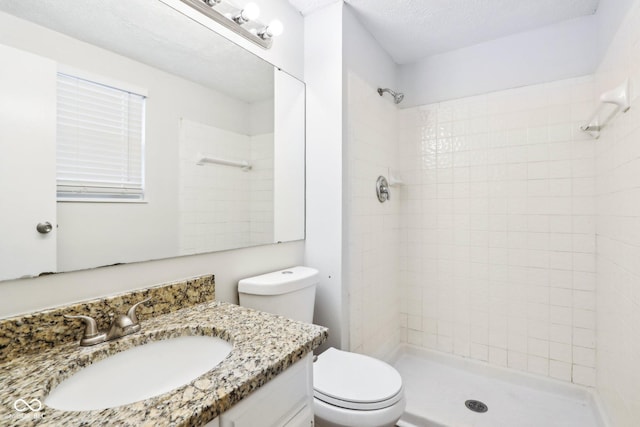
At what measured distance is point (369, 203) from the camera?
196 cm

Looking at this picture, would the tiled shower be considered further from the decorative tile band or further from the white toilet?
the decorative tile band

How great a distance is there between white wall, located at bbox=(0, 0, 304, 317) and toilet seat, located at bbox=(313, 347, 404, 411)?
20.2 inches

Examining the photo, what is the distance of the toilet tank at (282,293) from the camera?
1338mm

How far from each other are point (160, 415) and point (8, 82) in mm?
883

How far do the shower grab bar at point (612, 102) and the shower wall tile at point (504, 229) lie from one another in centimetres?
14

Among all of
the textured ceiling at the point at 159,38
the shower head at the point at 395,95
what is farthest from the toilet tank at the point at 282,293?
the shower head at the point at 395,95

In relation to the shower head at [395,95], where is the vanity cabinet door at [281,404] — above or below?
below

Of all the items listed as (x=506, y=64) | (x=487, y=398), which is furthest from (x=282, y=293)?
(x=506, y=64)

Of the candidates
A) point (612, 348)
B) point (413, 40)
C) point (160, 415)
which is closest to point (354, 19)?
point (413, 40)

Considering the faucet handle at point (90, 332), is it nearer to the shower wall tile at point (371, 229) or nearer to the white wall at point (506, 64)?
the shower wall tile at point (371, 229)

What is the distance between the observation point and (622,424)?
1.34 meters

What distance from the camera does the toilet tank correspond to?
52.7 inches

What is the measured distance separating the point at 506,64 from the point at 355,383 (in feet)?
7.06

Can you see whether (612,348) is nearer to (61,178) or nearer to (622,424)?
(622,424)
